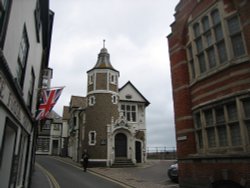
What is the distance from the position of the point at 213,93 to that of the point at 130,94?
23005 millimetres

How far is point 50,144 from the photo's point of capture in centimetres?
4684

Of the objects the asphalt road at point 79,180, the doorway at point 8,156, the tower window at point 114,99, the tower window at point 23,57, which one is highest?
the tower window at point 114,99

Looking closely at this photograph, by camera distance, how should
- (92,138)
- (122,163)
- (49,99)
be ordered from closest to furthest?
(49,99)
(122,163)
(92,138)

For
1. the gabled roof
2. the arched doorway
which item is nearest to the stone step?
the arched doorway

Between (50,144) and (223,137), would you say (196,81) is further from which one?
(50,144)

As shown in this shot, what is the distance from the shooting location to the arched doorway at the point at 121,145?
1052 inches

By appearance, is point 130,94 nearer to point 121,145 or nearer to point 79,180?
point 121,145

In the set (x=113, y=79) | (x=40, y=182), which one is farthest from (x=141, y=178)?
(x=113, y=79)

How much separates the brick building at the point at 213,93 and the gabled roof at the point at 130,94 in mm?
19894

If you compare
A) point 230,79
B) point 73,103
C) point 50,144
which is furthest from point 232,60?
point 50,144

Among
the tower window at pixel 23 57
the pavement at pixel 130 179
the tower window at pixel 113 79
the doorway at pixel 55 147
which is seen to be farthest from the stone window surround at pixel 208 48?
the doorway at pixel 55 147

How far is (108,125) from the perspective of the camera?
87.5 ft

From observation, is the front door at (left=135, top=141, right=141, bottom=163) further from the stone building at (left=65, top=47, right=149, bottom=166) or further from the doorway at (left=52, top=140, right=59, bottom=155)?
the doorway at (left=52, top=140, right=59, bottom=155)

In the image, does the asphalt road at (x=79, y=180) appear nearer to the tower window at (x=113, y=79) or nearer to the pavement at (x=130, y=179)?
the pavement at (x=130, y=179)
